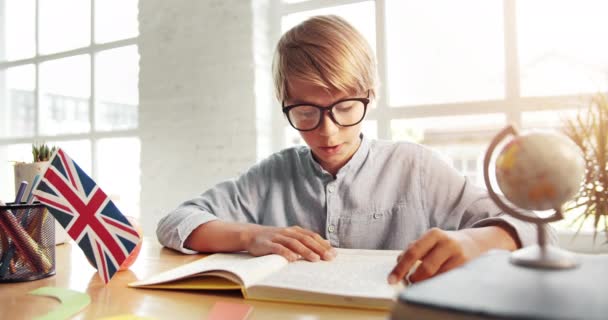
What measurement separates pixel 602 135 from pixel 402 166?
412mm

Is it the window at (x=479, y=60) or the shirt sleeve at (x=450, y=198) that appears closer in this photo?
the shirt sleeve at (x=450, y=198)

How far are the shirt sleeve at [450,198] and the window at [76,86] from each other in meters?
2.14

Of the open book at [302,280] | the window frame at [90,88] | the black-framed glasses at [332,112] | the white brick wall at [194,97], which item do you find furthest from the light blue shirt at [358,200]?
the window frame at [90,88]

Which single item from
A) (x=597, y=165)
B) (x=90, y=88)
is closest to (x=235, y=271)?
(x=597, y=165)

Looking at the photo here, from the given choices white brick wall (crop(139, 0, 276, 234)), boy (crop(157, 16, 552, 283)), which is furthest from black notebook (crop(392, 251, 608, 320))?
white brick wall (crop(139, 0, 276, 234))

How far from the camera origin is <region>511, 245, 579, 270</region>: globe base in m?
0.32

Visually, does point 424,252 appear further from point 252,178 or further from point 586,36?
point 586,36

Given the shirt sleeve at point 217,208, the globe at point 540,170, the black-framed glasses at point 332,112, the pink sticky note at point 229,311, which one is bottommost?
the pink sticky note at point 229,311

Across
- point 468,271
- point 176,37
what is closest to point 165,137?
point 176,37

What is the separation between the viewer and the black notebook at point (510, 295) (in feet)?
0.79

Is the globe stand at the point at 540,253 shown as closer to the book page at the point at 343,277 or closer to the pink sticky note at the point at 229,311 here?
the book page at the point at 343,277

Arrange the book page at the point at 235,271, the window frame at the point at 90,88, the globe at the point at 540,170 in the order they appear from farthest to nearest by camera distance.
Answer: the window frame at the point at 90,88 < the book page at the point at 235,271 < the globe at the point at 540,170

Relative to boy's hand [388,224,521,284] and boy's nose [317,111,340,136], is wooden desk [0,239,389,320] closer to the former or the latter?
boy's hand [388,224,521,284]

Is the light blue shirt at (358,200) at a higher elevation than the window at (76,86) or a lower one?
lower
